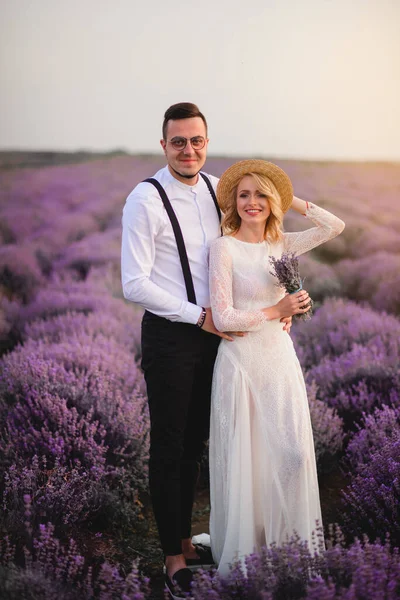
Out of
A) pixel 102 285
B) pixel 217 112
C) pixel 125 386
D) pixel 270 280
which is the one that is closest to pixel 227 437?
pixel 270 280

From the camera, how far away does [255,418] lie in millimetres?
2766

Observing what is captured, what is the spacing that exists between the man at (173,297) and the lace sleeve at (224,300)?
90 millimetres

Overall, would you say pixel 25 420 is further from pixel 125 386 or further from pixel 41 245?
pixel 41 245

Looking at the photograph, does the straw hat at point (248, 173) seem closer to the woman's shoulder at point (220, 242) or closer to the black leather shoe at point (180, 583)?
the woman's shoulder at point (220, 242)

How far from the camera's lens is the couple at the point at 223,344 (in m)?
2.70

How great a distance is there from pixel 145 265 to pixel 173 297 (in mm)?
183

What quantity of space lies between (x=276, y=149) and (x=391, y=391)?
161 inches

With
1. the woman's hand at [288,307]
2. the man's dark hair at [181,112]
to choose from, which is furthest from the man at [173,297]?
the woman's hand at [288,307]

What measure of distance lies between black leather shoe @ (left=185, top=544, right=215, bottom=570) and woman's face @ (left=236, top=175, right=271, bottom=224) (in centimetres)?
158

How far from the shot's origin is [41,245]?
7.74m

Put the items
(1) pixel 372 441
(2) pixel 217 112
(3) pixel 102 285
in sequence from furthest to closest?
(2) pixel 217 112, (3) pixel 102 285, (1) pixel 372 441

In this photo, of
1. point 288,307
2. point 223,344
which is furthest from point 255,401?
point 288,307

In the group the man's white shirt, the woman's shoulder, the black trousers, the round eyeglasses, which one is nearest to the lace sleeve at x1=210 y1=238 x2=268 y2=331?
the woman's shoulder

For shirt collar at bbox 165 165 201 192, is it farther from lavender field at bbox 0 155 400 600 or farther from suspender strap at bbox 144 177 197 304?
lavender field at bbox 0 155 400 600
